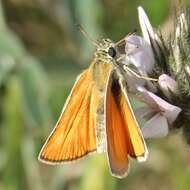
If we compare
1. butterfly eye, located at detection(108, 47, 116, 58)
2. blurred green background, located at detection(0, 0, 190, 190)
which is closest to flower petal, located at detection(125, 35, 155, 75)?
butterfly eye, located at detection(108, 47, 116, 58)

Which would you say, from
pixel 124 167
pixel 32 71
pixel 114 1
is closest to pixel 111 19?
pixel 114 1

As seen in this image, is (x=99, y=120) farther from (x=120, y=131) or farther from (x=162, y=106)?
(x=162, y=106)

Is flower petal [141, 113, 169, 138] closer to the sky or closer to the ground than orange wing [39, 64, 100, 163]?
closer to the ground

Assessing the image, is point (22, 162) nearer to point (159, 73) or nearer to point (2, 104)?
point (2, 104)

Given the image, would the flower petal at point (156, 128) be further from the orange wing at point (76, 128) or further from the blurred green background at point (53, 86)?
the blurred green background at point (53, 86)

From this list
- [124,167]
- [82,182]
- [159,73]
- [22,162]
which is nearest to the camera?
[124,167]

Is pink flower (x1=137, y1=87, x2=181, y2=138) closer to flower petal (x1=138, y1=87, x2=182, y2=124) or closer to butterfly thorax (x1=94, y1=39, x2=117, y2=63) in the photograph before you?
flower petal (x1=138, y1=87, x2=182, y2=124)
